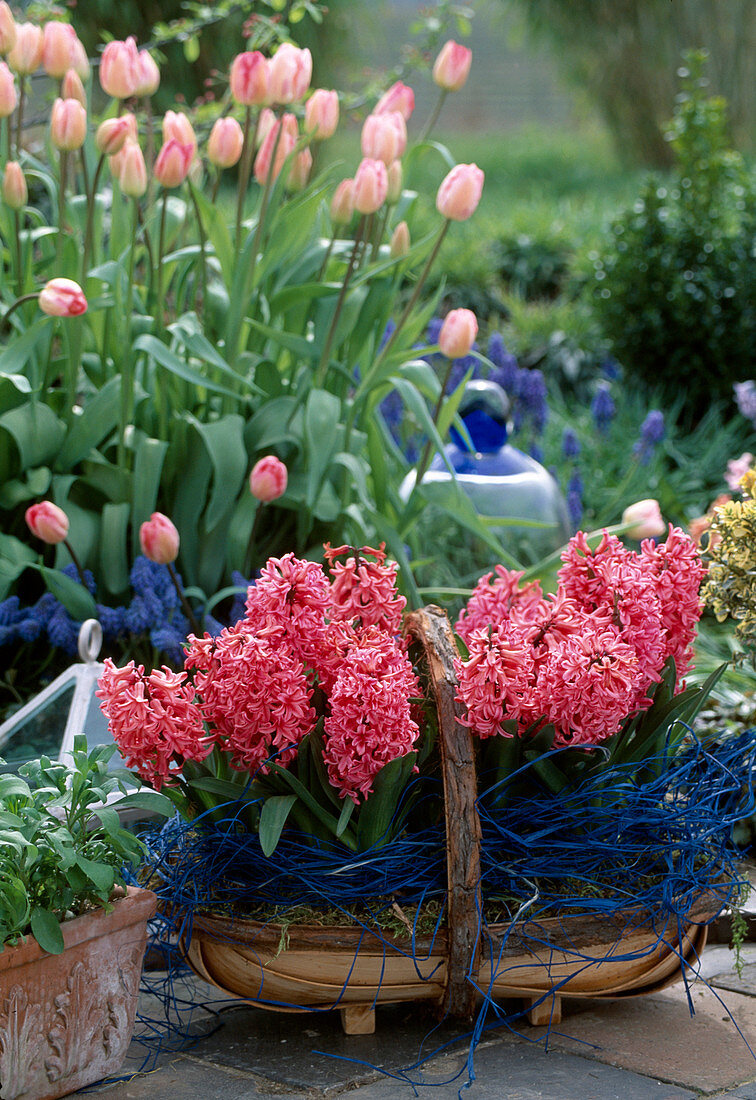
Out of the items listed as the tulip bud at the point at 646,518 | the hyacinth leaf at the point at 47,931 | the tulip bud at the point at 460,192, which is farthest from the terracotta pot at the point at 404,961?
the tulip bud at the point at 460,192

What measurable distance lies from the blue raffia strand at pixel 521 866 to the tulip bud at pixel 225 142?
140cm

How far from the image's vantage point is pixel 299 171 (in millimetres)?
2641

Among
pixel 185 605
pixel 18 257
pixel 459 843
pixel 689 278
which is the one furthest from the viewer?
pixel 689 278

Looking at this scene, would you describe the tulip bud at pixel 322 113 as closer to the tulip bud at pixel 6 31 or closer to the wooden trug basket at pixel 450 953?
the tulip bud at pixel 6 31

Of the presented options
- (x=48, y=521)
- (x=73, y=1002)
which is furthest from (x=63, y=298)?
(x=73, y=1002)

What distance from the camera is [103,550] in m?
2.35

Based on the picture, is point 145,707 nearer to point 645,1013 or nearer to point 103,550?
point 645,1013

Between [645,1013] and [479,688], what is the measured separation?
59 cm

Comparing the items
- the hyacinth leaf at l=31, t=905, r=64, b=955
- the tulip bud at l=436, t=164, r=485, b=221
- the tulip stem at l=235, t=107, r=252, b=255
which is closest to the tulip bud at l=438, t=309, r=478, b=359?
the tulip bud at l=436, t=164, r=485, b=221

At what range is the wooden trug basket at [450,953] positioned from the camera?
1.45 m

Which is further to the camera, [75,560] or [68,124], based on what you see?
[75,560]

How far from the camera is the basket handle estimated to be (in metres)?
1.44

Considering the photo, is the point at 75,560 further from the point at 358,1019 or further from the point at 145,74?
the point at 358,1019

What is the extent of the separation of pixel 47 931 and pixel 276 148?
1.66 meters
